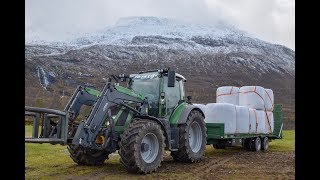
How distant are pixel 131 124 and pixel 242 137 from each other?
6407 mm

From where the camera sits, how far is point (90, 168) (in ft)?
33.4

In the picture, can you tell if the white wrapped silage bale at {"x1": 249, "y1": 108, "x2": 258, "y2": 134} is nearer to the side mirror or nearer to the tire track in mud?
the tire track in mud

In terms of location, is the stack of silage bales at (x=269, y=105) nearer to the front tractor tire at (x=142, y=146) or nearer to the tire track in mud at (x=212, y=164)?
the tire track in mud at (x=212, y=164)

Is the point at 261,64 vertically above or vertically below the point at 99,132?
above

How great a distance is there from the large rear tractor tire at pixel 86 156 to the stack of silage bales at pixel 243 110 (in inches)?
180

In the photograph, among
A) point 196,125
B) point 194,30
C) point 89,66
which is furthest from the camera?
point 194,30

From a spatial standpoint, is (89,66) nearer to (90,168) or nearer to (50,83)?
(50,83)

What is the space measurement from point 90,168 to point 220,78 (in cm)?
8344

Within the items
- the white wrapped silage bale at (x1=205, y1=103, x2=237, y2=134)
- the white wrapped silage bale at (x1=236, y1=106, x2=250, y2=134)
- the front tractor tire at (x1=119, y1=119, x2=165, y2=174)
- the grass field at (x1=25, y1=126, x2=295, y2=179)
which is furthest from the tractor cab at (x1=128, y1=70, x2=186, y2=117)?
the white wrapped silage bale at (x1=236, y1=106, x2=250, y2=134)

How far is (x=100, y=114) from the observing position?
9.23 meters

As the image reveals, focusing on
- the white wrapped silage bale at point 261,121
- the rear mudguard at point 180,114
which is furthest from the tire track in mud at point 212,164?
the white wrapped silage bale at point 261,121

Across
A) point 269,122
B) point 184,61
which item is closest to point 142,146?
point 269,122
